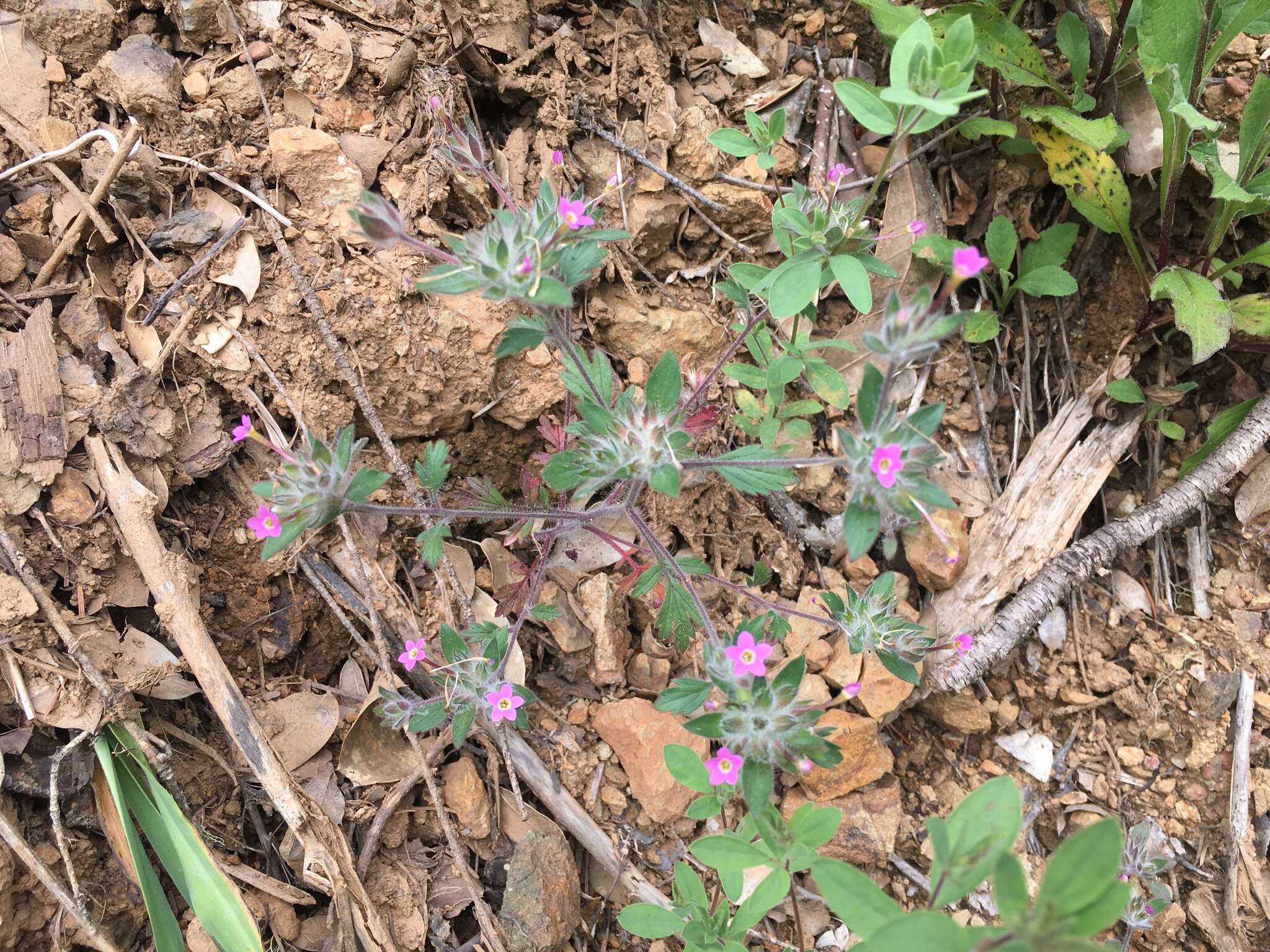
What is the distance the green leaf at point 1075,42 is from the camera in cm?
406

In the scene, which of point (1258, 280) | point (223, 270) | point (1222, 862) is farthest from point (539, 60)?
point (1222, 862)

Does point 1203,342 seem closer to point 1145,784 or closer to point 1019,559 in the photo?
point 1019,559

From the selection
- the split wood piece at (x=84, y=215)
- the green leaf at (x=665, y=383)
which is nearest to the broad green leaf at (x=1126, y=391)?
the green leaf at (x=665, y=383)

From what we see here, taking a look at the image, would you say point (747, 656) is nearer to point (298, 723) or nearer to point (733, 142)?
point (298, 723)

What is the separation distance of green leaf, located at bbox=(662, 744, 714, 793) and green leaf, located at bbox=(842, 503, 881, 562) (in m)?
0.99

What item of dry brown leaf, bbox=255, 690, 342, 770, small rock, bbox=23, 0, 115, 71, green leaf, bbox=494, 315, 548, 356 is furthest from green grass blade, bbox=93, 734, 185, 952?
small rock, bbox=23, 0, 115, 71

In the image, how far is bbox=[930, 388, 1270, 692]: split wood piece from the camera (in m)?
3.85

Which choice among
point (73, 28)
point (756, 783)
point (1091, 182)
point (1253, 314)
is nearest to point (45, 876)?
point (756, 783)

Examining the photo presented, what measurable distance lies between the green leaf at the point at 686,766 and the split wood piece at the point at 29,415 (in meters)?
2.50

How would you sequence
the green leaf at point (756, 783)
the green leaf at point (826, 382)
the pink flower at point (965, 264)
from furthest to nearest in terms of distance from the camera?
the green leaf at point (826, 382) < the green leaf at point (756, 783) < the pink flower at point (965, 264)

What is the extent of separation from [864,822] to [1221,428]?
2602 millimetres

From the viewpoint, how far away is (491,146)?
3869mm

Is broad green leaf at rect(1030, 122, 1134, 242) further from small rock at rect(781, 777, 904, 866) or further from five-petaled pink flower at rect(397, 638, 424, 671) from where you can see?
five-petaled pink flower at rect(397, 638, 424, 671)

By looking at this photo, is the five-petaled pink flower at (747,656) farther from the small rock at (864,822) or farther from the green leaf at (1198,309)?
the green leaf at (1198,309)
